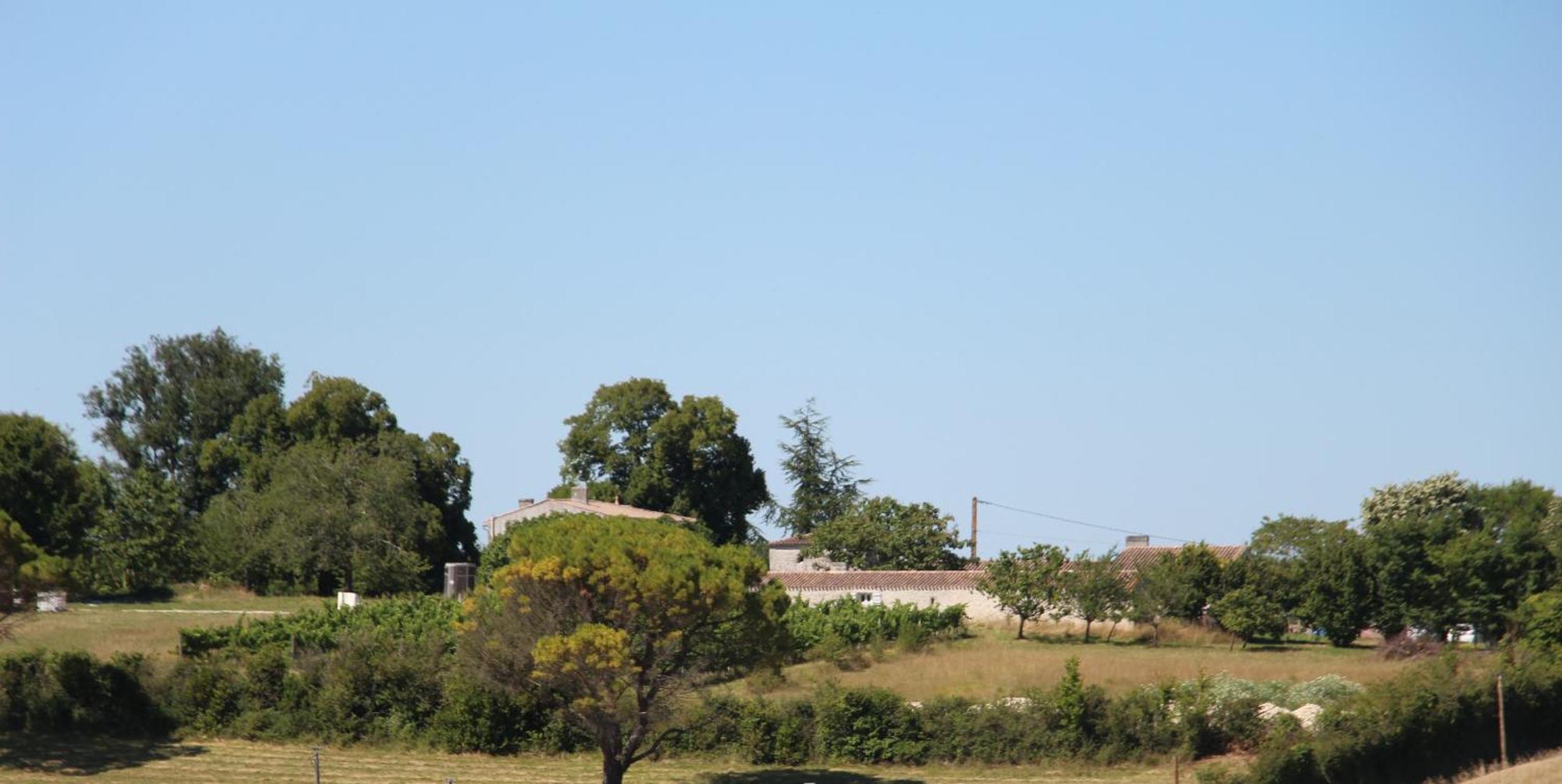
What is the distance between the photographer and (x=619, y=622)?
33500mm

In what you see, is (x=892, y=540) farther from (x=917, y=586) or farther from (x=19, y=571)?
(x=19, y=571)

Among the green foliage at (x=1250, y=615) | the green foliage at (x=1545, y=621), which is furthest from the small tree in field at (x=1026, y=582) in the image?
the green foliage at (x=1545, y=621)

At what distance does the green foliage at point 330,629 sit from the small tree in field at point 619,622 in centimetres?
922

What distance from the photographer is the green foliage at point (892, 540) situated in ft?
225

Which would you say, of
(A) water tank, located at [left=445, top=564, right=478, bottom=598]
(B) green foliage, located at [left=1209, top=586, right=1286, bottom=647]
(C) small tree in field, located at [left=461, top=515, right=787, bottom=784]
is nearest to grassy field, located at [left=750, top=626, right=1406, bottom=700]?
(B) green foliage, located at [left=1209, top=586, right=1286, bottom=647]

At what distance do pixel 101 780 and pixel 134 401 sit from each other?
60.2 meters

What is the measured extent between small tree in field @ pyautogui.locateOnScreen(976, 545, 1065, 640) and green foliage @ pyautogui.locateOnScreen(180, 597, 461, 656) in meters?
18.0

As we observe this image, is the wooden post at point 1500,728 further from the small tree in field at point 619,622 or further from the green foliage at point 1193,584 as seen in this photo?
the small tree in field at point 619,622

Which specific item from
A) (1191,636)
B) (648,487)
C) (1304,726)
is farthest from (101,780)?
(648,487)

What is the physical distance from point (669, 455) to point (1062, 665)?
43.2 metres

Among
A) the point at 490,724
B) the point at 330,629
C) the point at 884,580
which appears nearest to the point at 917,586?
the point at 884,580

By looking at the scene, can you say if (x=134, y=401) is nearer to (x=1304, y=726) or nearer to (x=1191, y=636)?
(x=1191, y=636)

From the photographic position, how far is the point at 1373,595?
169 feet

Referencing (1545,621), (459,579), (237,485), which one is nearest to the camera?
(1545,621)
